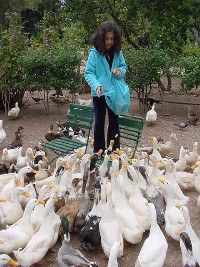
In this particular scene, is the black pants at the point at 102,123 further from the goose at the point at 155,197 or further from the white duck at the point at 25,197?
the white duck at the point at 25,197

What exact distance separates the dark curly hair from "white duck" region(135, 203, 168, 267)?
2.37 m

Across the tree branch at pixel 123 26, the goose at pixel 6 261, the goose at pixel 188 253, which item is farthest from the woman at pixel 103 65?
the tree branch at pixel 123 26

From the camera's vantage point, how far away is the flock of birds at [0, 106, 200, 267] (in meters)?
3.88

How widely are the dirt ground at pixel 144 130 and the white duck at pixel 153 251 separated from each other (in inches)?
12.4

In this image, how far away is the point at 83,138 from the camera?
7.28 meters

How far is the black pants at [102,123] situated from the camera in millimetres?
5734

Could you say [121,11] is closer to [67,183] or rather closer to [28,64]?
[28,64]

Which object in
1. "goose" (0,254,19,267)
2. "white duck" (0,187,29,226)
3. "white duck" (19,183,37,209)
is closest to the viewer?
"goose" (0,254,19,267)

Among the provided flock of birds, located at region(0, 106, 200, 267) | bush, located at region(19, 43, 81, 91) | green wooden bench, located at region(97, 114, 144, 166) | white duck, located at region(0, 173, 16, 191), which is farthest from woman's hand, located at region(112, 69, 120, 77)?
bush, located at region(19, 43, 81, 91)

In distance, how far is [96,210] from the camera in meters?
4.48

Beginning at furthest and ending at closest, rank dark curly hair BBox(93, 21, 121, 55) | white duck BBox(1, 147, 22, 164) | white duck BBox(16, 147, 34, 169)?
white duck BBox(1, 147, 22, 164) < white duck BBox(16, 147, 34, 169) < dark curly hair BBox(93, 21, 121, 55)

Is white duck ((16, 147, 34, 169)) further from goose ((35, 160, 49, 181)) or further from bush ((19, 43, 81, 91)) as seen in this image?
bush ((19, 43, 81, 91))

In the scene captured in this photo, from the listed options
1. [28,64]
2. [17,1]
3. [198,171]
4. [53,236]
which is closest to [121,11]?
[28,64]

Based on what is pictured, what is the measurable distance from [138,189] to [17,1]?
1112 cm
